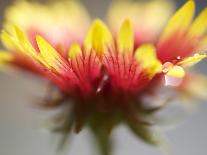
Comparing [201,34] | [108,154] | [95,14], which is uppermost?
[95,14]

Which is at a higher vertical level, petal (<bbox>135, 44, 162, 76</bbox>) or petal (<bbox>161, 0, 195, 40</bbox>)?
petal (<bbox>161, 0, 195, 40</bbox>)

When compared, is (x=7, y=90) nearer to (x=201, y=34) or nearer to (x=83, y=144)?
(x=83, y=144)

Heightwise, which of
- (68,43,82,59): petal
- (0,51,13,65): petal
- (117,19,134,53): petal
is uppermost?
(0,51,13,65): petal

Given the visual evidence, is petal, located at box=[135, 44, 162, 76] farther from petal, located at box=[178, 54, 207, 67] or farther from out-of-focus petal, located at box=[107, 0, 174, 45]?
out-of-focus petal, located at box=[107, 0, 174, 45]

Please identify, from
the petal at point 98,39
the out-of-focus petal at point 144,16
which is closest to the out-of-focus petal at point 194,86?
the out-of-focus petal at point 144,16

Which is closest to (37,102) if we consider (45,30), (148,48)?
(45,30)

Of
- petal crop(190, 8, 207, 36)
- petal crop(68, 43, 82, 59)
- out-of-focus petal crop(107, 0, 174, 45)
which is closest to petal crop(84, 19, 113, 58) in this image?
petal crop(68, 43, 82, 59)

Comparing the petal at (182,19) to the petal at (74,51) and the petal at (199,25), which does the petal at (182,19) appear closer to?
the petal at (199,25)
